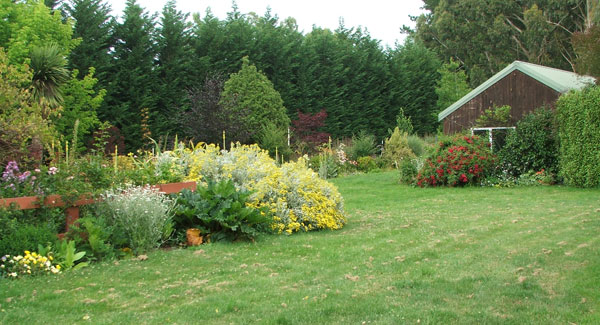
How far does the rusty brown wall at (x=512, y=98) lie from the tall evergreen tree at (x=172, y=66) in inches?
416

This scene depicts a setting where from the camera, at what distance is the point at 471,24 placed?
129 feet

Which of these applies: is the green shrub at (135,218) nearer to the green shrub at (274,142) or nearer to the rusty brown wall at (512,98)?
the green shrub at (274,142)

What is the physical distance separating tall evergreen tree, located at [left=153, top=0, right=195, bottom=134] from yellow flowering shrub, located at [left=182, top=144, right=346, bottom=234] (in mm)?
11976

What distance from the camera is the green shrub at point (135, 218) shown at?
6.28m

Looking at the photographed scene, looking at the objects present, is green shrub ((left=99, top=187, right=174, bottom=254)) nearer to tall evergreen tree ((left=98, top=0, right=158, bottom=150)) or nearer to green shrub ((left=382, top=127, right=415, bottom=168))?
tall evergreen tree ((left=98, top=0, right=158, bottom=150))

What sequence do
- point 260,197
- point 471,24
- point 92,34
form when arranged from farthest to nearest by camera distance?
point 471,24
point 92,34
point 260,197

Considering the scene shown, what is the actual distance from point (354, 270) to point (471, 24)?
37.7 m

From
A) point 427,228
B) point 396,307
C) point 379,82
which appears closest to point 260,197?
point 427,228

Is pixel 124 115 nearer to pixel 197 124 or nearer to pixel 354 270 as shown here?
pixel 197 124

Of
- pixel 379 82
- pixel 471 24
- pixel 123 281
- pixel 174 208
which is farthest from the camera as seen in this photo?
pixel 471 24

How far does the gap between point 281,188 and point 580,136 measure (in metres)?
8.84

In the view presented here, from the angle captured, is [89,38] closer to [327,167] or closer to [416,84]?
[327,167]

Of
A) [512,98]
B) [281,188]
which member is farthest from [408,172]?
[281,188]

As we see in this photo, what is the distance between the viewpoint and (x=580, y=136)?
1321 centimetres
